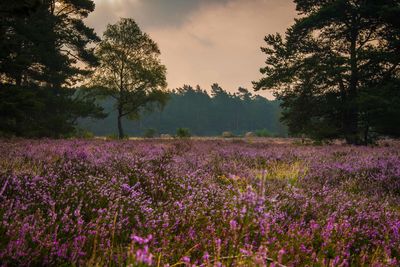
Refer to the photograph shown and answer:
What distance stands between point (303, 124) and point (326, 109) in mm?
1609

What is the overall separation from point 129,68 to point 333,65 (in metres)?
25.3

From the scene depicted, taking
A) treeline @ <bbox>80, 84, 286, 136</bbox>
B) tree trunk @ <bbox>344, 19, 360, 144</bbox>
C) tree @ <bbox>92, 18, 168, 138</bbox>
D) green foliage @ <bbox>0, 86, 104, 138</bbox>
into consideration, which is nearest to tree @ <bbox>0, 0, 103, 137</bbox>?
green foliage @ <bbox>0, 86, 104, 138</bbox>

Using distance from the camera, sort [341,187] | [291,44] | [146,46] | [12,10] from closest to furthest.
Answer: [12,10] → [341,187] → [291,44] → [146,46]

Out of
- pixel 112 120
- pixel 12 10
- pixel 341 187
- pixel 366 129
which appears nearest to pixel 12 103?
pixel 12 10

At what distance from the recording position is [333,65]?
64.9ft

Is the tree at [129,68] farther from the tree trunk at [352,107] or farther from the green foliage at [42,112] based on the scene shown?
the tree trunk at [352,107]

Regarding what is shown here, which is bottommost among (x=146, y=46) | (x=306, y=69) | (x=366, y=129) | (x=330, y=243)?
(x=330, y=243)

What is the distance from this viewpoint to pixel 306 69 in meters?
20.5

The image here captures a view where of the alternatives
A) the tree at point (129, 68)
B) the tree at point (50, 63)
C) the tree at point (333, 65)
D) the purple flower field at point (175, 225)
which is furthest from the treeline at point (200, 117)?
the purple flower field at point (175, 225)

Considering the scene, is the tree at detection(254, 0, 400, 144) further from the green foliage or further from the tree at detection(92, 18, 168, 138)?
the tree at detection(92, 18, 168, 138)

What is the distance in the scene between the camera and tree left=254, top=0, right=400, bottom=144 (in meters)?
19.4

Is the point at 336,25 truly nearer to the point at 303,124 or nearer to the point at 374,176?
the point at 303,124

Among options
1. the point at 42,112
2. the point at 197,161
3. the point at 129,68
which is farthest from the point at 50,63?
the point at 197,161

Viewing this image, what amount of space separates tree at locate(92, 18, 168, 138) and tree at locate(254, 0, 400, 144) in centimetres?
2028
